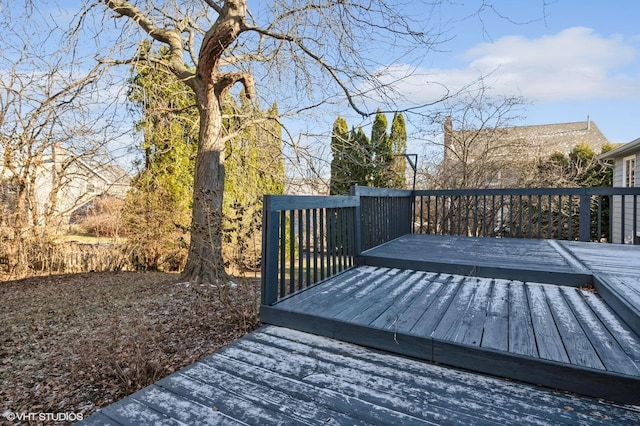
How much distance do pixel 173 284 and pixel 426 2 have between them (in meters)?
4.66

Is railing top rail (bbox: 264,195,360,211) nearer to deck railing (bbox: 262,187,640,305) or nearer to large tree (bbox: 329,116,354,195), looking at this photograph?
deck railing (bbox: 262,187,640,305)

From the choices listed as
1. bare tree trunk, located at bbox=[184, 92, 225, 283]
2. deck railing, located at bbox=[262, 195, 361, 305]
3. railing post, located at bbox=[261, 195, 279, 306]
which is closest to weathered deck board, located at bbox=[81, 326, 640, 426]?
railing post, located at bbox=[261, 195, 279, 306]

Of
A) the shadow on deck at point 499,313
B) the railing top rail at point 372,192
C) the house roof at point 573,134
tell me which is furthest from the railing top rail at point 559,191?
the house roof at point 573,134

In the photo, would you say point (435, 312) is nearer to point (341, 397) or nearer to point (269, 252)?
point (341, 397)

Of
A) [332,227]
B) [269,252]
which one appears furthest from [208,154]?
[269,252]

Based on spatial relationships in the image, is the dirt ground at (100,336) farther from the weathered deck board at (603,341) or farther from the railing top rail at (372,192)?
the weathered deck board at (603,341)

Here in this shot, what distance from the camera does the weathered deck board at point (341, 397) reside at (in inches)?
51.8

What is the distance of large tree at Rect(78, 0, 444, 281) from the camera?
4.21 m

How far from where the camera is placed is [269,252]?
227 cm

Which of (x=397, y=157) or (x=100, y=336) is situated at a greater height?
(x=397, y=157)

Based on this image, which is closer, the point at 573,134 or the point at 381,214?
the point at 381,214

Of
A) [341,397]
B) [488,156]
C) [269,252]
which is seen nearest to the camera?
[341,397]

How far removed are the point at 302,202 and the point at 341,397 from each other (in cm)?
135

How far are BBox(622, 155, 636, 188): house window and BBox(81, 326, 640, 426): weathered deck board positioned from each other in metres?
9.78
